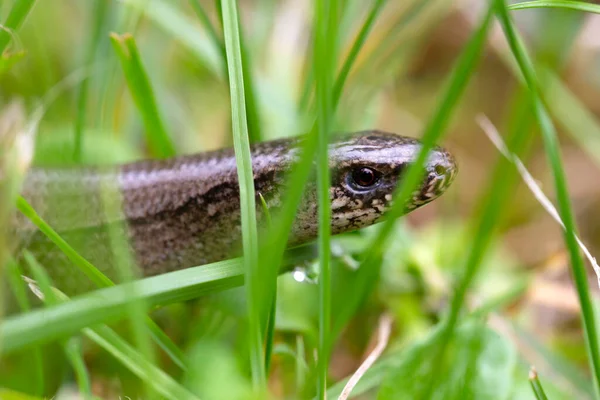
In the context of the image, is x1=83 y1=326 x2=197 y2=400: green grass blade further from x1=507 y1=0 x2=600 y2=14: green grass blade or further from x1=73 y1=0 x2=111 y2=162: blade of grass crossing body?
x1=507 y1=0 x2=600 y2=14: green grass blade

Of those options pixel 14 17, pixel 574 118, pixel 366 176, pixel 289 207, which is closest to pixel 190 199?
pixel 366 176

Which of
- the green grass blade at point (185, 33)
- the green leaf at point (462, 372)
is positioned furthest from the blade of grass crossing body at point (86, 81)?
the green leaf at point (462, 372)

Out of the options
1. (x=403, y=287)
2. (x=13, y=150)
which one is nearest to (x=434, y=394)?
(x=403, y=287)

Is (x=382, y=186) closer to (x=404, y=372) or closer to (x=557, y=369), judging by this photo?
(x=404, y=372)

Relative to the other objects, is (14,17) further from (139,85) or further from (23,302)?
(23,302)

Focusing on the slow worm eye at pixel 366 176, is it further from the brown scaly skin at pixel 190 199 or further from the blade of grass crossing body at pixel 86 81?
the blade of grass crossing body at pixel 86 81
